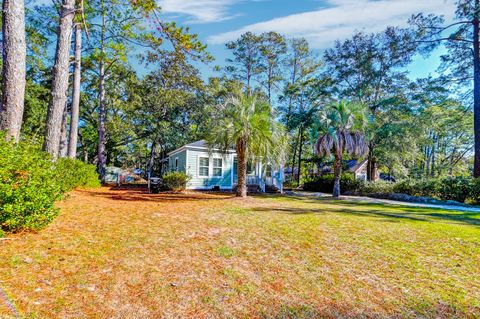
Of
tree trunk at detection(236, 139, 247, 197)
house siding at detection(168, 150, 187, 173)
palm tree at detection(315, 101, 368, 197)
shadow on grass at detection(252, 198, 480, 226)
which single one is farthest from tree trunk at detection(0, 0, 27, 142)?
palm tree at detection(315, 101, 368, 197)

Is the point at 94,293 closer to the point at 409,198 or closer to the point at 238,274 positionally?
the point at 238,274

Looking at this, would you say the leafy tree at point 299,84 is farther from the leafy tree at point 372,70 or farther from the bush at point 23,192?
the bush at point 23,192

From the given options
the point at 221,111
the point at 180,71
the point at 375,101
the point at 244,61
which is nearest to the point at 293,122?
the point at 375,101

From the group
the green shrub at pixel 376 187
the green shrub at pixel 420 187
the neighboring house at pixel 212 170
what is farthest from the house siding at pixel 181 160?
the green shrub at pixel 420 187

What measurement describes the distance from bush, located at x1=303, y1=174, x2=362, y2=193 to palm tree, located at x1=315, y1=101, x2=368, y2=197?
5072 millimetres

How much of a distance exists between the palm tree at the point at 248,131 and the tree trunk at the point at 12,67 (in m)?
6.87

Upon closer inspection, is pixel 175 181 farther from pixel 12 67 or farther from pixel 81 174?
pixel 12 67

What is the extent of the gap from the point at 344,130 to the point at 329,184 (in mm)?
7626

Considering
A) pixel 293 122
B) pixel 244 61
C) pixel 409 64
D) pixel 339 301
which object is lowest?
pixel 339 301

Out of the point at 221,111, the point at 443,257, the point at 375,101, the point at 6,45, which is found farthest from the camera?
the point at 375,101

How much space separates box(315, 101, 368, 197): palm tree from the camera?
13.8 m

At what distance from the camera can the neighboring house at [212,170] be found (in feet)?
55.6

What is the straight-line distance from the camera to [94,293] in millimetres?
2506

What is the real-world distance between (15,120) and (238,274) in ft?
17.0
